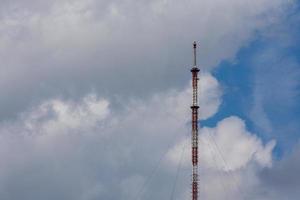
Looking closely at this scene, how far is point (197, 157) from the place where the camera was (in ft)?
608

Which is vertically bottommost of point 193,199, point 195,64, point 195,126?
point 193,199

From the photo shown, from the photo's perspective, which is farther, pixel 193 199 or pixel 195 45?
pixel 195 45

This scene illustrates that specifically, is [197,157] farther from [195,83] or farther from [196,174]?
[195,83]

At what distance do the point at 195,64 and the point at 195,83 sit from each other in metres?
4.99

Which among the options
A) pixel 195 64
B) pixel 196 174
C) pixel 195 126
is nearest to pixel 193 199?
pixel 196 174

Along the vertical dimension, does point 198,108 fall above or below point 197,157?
above

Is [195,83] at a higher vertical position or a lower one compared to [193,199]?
higher

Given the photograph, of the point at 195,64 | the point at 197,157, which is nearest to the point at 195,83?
the point at 195,64

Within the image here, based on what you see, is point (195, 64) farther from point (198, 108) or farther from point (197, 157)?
point (197, 157)

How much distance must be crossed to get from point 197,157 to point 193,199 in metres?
11.1

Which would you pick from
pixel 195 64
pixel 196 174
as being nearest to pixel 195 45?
pixel 195 64

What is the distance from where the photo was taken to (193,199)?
590 feet

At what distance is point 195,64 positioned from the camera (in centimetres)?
19112

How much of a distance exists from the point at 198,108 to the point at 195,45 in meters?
16.3
